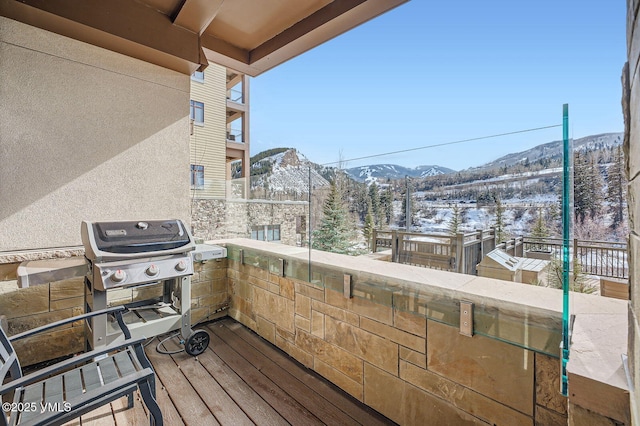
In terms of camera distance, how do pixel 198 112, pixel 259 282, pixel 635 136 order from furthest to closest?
pixel 198 112 < pixel 259 282 < pixel 635 136

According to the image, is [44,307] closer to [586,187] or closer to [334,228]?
[334,228]

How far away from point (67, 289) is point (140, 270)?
107 cm

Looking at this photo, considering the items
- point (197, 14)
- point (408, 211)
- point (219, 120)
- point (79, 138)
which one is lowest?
point (408, 211)

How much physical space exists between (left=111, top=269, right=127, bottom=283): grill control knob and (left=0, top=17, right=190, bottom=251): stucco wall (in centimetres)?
90

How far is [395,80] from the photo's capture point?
10289mm

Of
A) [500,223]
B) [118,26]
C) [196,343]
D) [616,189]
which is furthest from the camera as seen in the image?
[196,343]

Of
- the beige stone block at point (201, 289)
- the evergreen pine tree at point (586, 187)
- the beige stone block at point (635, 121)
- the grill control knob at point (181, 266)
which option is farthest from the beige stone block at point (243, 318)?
the beige stone block at point (635, 121)

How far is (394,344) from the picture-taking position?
189cm

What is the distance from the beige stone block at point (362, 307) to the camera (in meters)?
1.93

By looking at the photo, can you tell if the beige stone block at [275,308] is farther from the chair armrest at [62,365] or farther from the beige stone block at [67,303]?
the beige stone block at [67,303]

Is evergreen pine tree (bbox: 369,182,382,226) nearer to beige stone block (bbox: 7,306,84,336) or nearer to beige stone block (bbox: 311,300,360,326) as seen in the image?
beige stone block (bbox: 311,300,360,326)

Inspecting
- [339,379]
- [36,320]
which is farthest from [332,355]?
[36,320]

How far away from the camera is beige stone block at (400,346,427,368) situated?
5.72 ft

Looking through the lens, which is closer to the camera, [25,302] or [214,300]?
[25,302]
